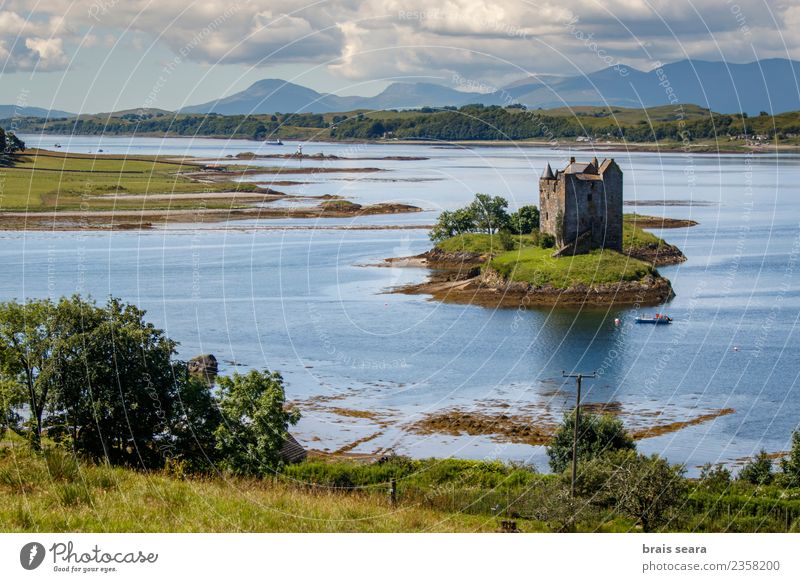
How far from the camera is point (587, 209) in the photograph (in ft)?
281

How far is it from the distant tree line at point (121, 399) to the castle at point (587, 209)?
190 feet

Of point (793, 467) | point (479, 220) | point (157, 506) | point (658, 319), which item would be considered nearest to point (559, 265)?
point (658, 319)

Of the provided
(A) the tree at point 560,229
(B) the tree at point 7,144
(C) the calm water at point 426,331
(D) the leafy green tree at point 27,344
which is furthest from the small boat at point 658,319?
(B) the tree at point 7,144

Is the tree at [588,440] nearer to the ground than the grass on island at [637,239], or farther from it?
nearer to the ground

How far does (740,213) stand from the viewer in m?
126

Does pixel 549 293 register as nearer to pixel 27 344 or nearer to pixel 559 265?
pixel 559 265

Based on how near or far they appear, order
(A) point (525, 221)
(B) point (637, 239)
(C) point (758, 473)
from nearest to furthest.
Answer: (C) point (758, 473) → (B) point (637, 239) → (A) point (525, 221)

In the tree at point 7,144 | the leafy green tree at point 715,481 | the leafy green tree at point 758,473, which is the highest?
the tree at point 7,144

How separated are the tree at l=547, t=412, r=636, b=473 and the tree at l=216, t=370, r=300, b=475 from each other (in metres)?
8.40

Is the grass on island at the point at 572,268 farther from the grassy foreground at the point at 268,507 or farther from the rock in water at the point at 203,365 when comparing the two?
the grassy foreground at the point at 268,507

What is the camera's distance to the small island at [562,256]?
260 ft

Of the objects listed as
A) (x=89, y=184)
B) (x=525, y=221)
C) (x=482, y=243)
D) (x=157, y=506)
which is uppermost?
(x=89, y=184)

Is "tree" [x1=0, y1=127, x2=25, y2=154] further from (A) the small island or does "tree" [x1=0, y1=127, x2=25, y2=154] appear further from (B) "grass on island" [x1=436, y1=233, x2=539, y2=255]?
(A) the small island

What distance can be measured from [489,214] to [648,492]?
7653 cm
